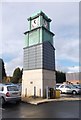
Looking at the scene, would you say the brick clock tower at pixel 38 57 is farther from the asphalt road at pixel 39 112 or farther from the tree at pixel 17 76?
the tree at pixel 17 76

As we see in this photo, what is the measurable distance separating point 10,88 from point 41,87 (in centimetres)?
489

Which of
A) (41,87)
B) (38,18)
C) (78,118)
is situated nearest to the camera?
(78,118)

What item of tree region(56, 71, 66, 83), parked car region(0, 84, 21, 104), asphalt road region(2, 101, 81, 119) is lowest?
asphalt road region(2, 101, 81, 119)

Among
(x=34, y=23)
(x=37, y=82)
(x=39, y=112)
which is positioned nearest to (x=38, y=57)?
(x=37, y=82)

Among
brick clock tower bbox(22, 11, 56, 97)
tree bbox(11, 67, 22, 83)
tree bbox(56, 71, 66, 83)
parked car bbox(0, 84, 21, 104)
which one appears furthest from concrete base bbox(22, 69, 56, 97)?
tree bbox(56, 71, 66, 83)

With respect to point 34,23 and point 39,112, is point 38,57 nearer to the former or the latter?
point 34,23

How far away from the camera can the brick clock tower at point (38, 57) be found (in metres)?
20.4

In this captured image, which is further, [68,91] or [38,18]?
[68,91]

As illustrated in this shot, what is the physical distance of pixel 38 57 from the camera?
2098 centimetres

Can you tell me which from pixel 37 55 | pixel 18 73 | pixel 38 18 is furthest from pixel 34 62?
pixel 18 73

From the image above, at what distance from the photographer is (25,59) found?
22469mm

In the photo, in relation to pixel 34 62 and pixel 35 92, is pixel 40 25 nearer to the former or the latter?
pixel 34 62

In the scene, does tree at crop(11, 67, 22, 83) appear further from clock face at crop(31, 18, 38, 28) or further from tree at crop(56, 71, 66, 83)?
clock face at crop(31, 18, 38, 28)

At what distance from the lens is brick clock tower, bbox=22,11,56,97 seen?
20.4m
